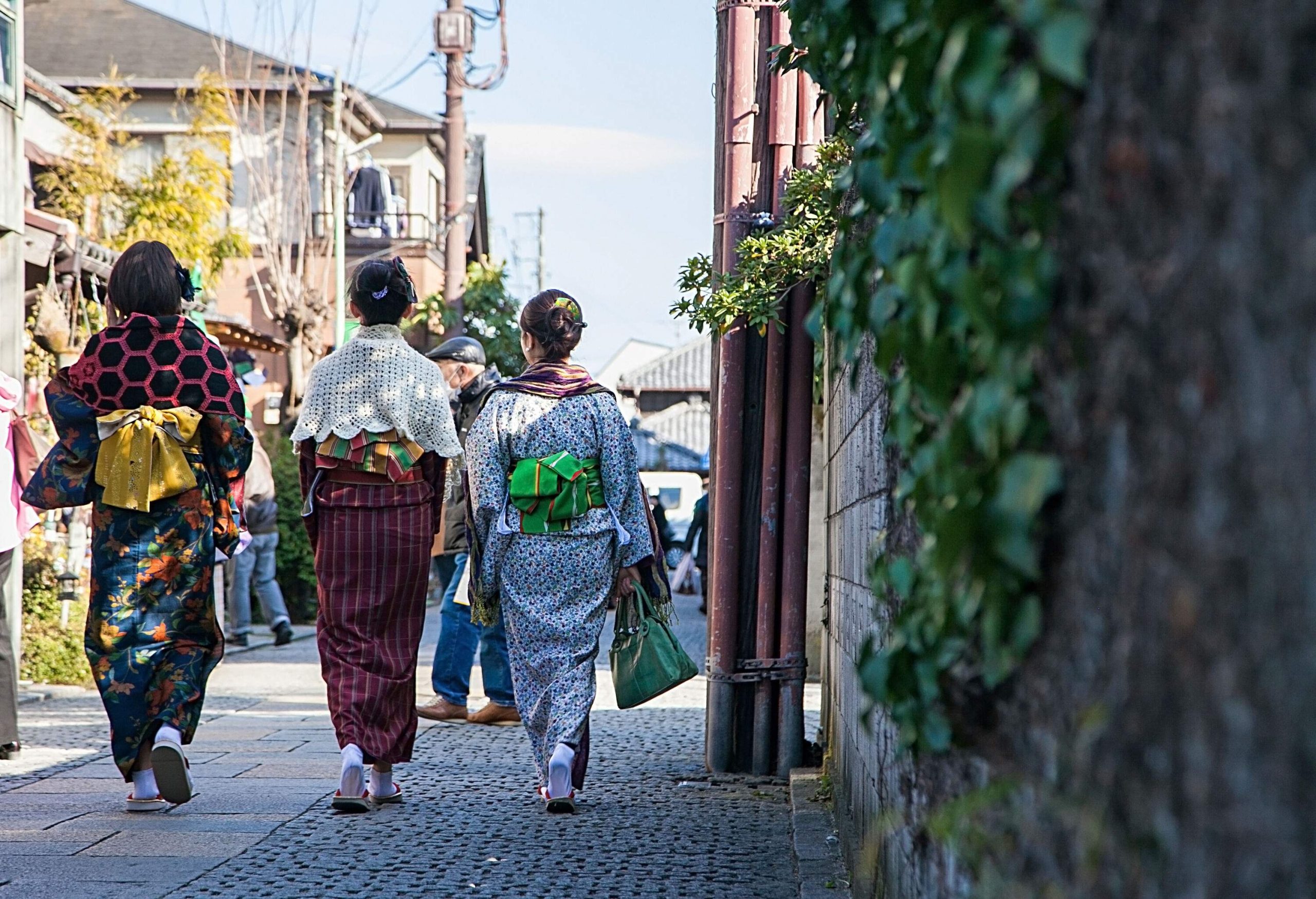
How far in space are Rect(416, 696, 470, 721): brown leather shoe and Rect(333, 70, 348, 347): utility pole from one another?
A: 13.4 m

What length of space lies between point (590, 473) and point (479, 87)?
52.6 feet

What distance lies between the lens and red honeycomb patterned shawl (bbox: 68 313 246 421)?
5.36m

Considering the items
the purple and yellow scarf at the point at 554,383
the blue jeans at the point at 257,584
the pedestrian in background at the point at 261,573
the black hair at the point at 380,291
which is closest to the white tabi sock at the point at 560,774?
the purple and yellow scarf at the point at 554,383

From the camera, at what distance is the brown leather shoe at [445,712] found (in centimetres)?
777

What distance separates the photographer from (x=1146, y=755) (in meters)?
1.27

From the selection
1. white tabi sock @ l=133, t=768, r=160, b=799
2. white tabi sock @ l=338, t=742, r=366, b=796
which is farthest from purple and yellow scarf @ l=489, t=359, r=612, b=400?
white tabi sock @ l=133, t=768, r=160, b=799

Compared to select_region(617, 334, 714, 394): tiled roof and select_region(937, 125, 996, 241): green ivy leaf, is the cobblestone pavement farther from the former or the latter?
select_region(617, 334, 714, 394): tiled roof

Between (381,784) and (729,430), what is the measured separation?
188 centimetres

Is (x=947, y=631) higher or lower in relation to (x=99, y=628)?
higher

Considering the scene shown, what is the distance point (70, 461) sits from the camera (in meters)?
5.34

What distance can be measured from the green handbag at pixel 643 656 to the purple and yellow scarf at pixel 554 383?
77 cm

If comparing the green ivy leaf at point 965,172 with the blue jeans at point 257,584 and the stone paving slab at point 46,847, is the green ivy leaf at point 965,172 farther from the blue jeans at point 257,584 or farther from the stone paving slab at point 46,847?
the blue jeans at point 257,584

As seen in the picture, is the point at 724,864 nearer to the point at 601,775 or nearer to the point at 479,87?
the point at 601,775

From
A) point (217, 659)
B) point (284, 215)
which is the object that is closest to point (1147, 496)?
point (217, 659)
